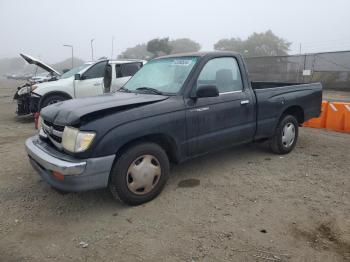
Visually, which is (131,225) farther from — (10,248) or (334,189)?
(334,189)

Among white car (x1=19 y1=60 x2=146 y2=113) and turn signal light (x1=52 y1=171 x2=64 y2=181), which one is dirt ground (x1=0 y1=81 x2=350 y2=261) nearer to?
turn signal light (x1=52 y1=171 x2=64 y2=181)

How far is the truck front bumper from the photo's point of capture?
3.51m

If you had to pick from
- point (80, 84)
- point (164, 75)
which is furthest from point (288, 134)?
point (80, 84)

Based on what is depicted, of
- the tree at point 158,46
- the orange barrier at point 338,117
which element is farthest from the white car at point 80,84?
the tree at point 158,46

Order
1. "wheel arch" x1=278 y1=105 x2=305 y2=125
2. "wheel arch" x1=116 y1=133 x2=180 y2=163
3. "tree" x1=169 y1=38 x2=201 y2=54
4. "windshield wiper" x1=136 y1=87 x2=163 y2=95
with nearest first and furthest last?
"wheel arch" x1=116 y1=133 x2=180 y2=163
"windshield wiper" x1=136 y1=87 x2=163 y2=95
"wheel arch" x1=278 y1=105 x2=305 y2=125
"tree" x1=169 y1=38 x2=201 y2=54

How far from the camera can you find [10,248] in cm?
330

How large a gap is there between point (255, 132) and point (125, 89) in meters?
2.13

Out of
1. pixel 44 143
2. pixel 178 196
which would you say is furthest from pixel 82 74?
pixel 178 196

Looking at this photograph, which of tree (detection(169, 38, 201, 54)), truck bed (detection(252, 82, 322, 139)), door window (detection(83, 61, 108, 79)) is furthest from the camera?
tree (detection(169, 38, 201, 54))

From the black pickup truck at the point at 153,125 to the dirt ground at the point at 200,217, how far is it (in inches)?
17.5

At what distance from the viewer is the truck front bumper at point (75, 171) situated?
11.5 ft

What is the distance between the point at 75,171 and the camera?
3.50 meters

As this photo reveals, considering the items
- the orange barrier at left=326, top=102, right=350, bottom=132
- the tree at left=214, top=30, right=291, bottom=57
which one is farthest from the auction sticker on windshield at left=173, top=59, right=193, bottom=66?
the tree at left=214, top=30, right=291, bottom=57

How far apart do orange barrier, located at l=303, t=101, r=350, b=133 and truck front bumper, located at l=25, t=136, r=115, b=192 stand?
6.02 metres
